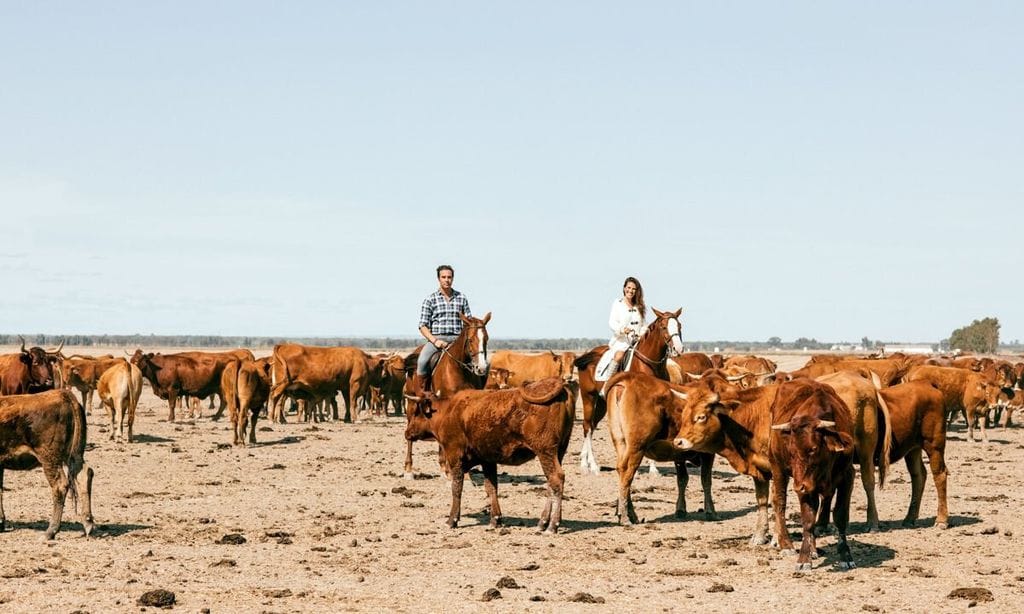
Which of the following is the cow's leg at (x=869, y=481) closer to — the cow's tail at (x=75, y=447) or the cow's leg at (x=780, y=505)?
the cow's leg at (x=780, y=505)

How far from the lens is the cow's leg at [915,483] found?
1305cm

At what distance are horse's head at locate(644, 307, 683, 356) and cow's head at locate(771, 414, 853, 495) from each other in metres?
6.77

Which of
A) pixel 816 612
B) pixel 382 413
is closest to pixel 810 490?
pixel 816 612


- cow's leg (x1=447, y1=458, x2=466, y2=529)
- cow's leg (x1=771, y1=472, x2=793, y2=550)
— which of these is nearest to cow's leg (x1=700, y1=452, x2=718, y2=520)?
cow's leg (x1=771, y1=472, x2=793, y2=550)

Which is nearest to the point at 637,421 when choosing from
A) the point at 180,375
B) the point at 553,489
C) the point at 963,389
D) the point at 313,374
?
the point at 553,489

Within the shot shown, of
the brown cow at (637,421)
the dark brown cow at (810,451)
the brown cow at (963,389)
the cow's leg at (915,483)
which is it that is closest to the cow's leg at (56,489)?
the brown cow at (637,421)

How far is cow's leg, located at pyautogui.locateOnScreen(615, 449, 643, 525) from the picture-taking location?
516 inches

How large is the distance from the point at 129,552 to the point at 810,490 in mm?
6433

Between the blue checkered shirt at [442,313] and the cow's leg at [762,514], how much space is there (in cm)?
651

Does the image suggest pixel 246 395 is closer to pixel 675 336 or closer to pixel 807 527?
pixel 675 336

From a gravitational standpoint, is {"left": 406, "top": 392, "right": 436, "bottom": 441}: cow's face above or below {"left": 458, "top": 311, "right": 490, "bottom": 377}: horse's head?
below

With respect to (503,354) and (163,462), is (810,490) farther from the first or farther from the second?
(503,354)

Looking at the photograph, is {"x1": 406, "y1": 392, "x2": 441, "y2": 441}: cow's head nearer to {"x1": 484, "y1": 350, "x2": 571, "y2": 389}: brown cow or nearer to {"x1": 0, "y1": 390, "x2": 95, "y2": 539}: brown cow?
{"x1": 0, "y1": 390, "x2": 95, "y2": 539}: brown cow

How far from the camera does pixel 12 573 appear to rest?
10289mm
